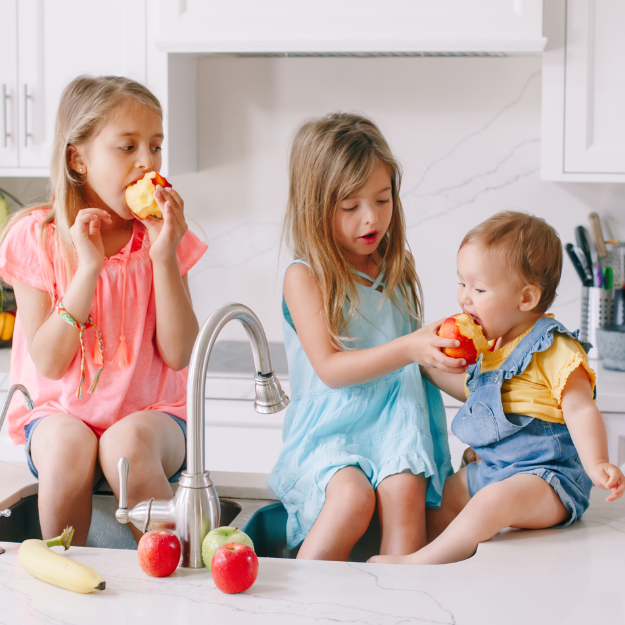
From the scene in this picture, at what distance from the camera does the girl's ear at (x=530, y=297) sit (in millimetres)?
1129

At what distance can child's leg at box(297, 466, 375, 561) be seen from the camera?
1109mm

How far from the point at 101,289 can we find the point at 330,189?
1.56 feet

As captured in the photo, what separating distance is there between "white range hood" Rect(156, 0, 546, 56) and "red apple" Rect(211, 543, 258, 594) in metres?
1.53

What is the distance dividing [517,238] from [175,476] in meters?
0.76

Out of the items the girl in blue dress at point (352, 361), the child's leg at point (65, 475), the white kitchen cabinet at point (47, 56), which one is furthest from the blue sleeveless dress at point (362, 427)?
the white kitchen cabinet at point (47, 56)

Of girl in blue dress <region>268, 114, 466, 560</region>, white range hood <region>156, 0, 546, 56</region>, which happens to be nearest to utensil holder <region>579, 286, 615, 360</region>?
white range hood <region>156, 0, 546, 56</region>

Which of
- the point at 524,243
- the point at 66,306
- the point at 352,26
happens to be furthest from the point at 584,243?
the point at 66,306

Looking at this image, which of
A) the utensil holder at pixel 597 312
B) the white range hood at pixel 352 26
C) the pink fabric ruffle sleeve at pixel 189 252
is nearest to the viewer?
the pink fabric ruffle sleeve at pixel 189 252

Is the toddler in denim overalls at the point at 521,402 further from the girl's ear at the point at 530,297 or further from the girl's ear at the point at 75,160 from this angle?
the girl's ear at the point at 75,160

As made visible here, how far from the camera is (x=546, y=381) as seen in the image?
3.64 feet

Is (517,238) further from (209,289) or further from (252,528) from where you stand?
(209,289)

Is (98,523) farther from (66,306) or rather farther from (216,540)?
(216,540)

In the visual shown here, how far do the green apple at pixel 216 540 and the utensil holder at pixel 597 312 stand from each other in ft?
5.53

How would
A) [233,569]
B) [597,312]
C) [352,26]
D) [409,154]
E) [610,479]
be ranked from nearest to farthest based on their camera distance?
[233,569] < [610,479] < [352,26] < [597,312] < [409,154]
